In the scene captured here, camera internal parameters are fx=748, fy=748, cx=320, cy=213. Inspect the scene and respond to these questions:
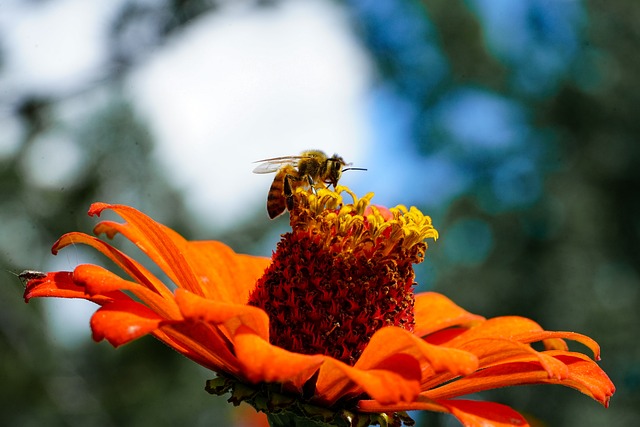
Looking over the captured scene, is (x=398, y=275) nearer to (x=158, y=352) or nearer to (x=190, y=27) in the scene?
(x=190, y=27)

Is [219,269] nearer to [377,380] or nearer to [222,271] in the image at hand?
[222,271]

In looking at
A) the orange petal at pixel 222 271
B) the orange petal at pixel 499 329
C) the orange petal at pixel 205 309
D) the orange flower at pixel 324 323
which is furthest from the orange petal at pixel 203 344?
the orange petal at pixel 499 329

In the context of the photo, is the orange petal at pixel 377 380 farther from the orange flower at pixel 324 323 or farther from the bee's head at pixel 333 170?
the bee's head at pixel 333 170

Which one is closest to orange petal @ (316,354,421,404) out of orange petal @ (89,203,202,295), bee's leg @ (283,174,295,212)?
orange petal @ (89,203,202,295)

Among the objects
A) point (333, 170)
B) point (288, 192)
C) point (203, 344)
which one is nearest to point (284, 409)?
point (203, 344)

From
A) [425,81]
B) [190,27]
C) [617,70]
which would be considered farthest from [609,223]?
[190,27]
